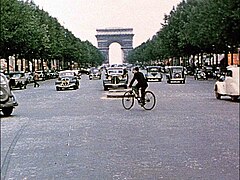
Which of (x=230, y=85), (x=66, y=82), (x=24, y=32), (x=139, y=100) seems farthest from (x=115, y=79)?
(x=24, y=32)

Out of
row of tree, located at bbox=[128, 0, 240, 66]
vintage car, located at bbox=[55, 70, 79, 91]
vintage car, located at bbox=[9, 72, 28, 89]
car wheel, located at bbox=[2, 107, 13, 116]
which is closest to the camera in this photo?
car wheel, located at bbox=[2, 107, 13, 116]

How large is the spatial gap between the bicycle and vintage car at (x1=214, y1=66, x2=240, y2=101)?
19.9ft

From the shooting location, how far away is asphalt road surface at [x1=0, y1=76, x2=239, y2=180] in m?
11.0

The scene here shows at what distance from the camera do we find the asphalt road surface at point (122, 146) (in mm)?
10995

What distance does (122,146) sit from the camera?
14438mm

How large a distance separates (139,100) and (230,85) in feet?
25.0

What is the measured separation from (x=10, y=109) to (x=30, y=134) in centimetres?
754

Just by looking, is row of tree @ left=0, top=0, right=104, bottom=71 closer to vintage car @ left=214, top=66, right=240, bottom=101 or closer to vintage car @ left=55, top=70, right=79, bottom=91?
vintage car @ left=55, top=70, right=79, bottom=91

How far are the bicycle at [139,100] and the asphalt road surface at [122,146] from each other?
7.05 ft

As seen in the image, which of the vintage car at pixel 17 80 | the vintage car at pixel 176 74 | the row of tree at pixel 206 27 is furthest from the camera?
the vintage car at pixel 176 74

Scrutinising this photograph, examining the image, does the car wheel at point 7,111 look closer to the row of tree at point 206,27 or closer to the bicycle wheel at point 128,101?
the bicycle wheel at point 128,101

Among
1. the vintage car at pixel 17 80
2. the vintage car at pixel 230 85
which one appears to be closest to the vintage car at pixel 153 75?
the vintage car at pixel 17 80

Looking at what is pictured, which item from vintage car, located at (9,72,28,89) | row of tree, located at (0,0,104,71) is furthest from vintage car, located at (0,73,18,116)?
row of tree, located at (0,0,104,71)

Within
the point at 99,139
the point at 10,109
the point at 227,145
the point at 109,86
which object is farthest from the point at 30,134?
the point at 109,86
